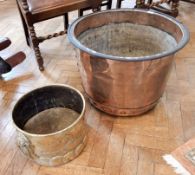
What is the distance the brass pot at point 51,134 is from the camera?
0.98m

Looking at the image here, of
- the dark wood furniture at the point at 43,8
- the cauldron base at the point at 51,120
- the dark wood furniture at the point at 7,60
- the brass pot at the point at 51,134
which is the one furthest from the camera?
the dark wood furniture at the point at 7,60

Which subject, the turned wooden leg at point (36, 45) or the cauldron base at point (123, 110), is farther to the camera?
the turned wooden leg at point (36, 45)

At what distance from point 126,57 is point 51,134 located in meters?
0.45

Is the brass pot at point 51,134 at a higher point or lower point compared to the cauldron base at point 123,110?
higher

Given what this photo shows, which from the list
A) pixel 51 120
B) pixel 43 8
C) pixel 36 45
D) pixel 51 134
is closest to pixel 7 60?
pixel 36 45

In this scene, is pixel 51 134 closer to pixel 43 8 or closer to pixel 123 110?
pixel 123 110

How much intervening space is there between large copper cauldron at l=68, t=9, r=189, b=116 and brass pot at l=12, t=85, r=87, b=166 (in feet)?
0.43

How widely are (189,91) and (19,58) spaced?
1158 mm

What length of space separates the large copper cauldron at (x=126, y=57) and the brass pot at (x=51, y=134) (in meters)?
0.13

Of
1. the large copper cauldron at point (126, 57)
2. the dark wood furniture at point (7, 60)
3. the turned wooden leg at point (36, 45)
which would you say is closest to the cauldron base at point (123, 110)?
the large copper cauldron at point (126, 57)

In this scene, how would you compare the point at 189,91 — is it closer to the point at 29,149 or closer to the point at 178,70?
the point at 178,70

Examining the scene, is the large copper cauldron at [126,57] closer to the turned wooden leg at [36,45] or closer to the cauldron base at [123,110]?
the cauldron base at [123,110]

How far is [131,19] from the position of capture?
136 cm

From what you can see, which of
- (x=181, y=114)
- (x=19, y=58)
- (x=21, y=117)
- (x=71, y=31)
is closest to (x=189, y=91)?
(x=181, y=114)
